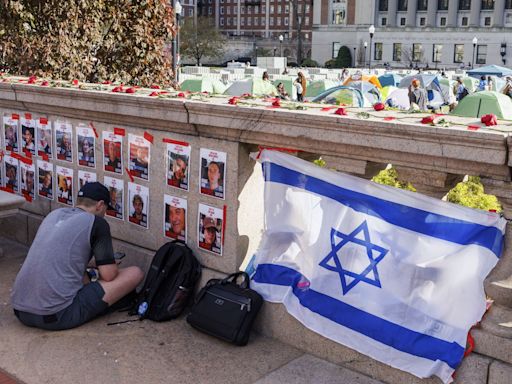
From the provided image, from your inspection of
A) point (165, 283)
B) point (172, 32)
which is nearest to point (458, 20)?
point (172, 32)

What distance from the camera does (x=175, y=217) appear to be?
5820 millimetres

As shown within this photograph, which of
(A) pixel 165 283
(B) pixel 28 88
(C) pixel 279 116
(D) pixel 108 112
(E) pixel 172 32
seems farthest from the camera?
(E) pixel 172 32

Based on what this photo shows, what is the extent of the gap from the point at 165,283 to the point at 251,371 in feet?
4.14

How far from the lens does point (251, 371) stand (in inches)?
183

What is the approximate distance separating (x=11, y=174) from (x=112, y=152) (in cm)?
207

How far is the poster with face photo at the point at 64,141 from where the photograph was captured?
6754 mm

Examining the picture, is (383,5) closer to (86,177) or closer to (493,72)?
(493,72)

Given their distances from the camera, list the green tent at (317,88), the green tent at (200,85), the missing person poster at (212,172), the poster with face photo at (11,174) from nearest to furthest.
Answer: the missing person poster at (212,172) → the poster with face photo at (11,174) → the green tent at (200,85) → the green tent at (317,88)

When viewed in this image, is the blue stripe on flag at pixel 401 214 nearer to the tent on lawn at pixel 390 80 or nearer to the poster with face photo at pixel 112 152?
the poster with face photo at pixel 112 152

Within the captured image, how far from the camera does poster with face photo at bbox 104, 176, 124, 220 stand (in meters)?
6.30

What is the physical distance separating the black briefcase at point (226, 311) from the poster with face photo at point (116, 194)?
4.99 ft

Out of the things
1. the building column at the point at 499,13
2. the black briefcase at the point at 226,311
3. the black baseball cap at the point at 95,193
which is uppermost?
the building column at the point at 499,13

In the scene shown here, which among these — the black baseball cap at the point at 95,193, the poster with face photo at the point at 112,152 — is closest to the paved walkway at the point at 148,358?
the black baseball cap at the point at 95,193

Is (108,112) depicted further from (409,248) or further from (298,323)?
(409,248)
